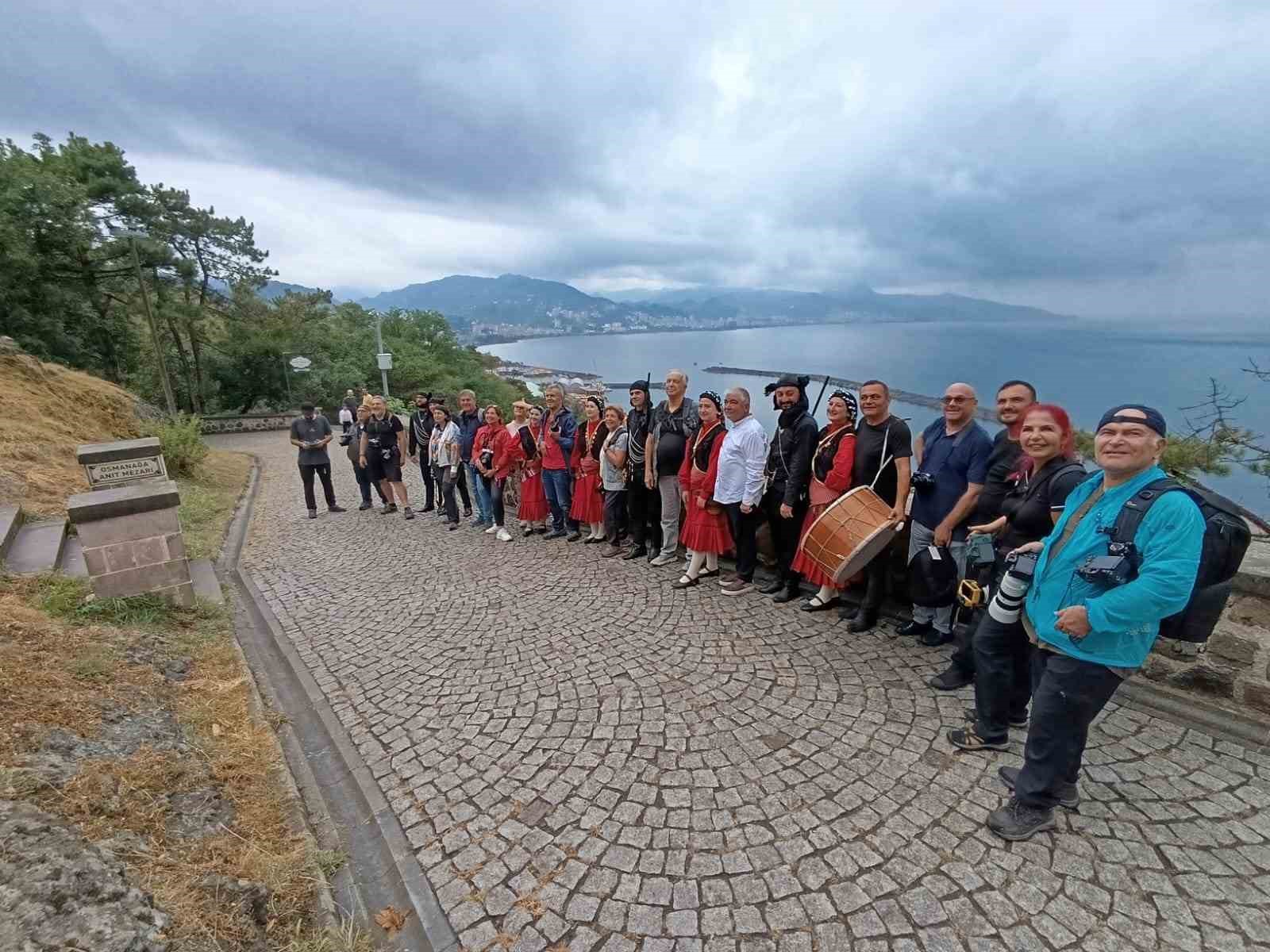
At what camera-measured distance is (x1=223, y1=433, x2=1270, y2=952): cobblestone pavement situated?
214 centimetres

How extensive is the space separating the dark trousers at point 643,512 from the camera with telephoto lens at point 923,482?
2765 mm

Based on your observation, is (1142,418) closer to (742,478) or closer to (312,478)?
(742,478)

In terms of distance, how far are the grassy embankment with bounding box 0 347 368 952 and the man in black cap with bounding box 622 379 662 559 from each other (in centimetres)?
385

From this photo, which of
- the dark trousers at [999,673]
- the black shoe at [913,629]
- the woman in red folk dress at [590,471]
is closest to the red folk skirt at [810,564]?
the black shoe at [913,629]

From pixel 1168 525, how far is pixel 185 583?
6.78 m

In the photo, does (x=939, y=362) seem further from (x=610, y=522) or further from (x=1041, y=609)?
(x=1041, y=609)

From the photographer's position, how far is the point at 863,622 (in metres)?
4.36

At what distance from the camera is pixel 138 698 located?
335 cm

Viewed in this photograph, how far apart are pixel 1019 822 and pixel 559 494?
18.4 feet

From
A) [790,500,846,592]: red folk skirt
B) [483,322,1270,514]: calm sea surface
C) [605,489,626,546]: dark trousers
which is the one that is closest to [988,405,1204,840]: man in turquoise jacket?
[790,500,846,592]: red folk skirt

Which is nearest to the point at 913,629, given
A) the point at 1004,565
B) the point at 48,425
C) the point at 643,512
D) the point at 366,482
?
the point at 1004,565

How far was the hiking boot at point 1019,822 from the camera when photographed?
7.98 ft

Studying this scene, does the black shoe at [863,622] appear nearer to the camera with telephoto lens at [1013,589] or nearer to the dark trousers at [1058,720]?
the camera with telephoto lens at [1013,589]

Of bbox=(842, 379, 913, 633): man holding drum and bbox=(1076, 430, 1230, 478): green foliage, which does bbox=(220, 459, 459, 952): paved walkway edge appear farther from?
bbox=(1076, 430, 1230, 478): green foliage
